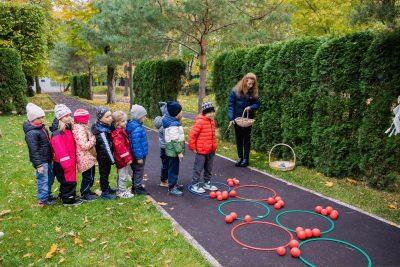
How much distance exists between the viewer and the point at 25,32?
64.6 ft

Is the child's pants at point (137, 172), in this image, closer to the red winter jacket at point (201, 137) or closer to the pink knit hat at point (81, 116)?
the red winter jacket at point (201, 137)

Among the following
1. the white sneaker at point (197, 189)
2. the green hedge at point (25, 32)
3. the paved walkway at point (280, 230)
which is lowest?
the paved walkway at point (280, 230)

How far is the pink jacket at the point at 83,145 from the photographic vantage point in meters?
5.51

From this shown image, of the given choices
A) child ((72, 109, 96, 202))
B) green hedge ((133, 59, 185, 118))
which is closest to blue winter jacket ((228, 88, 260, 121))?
child ((72, 109, 96, 202))

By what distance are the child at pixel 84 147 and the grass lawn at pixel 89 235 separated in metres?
0.39

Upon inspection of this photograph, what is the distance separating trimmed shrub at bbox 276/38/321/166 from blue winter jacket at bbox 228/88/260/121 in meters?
0.81

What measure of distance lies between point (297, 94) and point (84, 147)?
487 cm

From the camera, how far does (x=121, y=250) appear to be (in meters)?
4.24

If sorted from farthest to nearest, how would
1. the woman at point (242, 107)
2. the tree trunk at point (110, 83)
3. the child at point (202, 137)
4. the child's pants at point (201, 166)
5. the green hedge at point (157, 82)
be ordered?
the tree trunk at point (110, 83) → the green hedge at point (157, 82) → the woman at point (242, 107) → the child's pants at point (201, 166) → the child at point (202, 137)

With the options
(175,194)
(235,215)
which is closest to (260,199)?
(235,215)

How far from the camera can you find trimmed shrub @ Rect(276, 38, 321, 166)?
25.2 ft

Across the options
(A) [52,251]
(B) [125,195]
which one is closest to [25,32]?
(B) [125,195]

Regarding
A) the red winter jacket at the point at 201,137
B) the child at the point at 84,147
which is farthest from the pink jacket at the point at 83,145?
the red winter jacket at the point at 201,137

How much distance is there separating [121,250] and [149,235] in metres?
0.49
